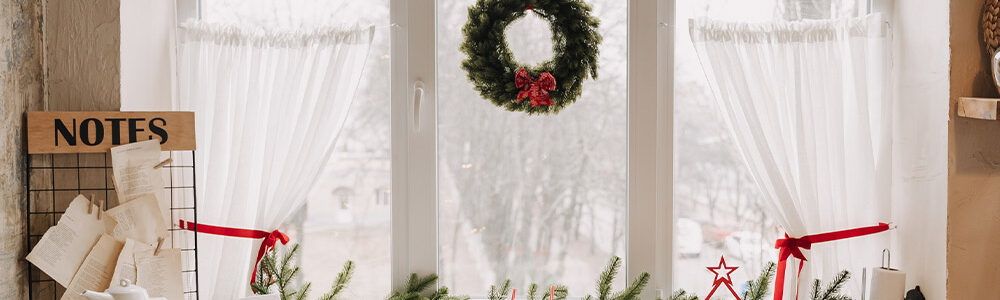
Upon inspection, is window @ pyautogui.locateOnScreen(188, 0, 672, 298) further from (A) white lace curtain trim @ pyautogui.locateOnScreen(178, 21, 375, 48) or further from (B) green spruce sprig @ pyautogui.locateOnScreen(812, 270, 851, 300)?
(B) green spruce sprig @ pyautogui.locateOnScreen(812, 270, 851, 300)

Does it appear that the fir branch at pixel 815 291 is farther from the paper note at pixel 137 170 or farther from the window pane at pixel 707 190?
the paper note at pixel 137 170

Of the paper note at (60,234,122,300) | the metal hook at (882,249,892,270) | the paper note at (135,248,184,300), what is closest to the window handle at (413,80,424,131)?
the paper note at (135,248,184,300)

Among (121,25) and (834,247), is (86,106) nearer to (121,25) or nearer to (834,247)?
(121,25)

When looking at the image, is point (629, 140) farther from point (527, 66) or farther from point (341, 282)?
point (341, 282)

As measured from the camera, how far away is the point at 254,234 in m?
1.88

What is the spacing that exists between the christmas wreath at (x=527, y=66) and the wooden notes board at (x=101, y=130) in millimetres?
705

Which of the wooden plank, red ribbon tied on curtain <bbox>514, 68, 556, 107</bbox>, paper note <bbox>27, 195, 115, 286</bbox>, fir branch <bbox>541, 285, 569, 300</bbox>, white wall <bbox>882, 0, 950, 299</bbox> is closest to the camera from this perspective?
the wooden plank

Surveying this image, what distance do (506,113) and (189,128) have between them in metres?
0.80

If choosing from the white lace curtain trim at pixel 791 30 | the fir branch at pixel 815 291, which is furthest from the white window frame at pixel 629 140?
the fir branch at pixel 815 291

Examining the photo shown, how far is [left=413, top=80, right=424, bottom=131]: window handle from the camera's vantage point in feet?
6.27

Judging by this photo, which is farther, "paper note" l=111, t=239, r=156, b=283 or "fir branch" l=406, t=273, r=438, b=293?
"fir branch" l=406, t=273, r=438, b=293

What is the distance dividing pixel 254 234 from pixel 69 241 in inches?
17.4

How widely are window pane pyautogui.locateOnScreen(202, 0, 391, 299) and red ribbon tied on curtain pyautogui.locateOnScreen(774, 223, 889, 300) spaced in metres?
1.07

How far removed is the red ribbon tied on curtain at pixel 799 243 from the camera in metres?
1.87
